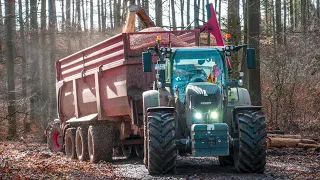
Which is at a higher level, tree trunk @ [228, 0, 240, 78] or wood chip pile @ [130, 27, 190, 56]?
tree trunk @ [228, 0, 240, 78]

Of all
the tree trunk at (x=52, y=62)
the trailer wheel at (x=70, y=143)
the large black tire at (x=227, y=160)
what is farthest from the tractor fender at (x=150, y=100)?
the tree trunk at (x=52, y=62)

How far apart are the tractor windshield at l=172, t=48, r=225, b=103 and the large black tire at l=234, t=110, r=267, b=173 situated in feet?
4.24

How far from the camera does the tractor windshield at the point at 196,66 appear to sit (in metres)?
11.2

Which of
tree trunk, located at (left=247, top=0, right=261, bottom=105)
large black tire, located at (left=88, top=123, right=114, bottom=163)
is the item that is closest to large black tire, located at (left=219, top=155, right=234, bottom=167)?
large black tire, located at (left=88, top=123, right=114, bottom=163)

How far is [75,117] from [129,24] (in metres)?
3.29

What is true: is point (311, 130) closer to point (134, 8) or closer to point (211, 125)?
point (134, 8)

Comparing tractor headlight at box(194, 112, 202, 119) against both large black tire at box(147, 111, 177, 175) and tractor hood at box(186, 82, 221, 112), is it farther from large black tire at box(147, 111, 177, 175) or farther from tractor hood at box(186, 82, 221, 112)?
large black tire at box(147, 111, 177, 175)

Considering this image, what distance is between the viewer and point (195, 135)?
9.93 meters

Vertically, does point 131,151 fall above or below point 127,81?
below

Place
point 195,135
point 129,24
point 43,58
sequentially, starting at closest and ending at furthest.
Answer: point 195,135 < point 129,24 < point 43,58

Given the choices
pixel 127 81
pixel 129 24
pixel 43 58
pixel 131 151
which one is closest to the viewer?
pixel 127 81

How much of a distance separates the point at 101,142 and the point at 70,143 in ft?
8.84

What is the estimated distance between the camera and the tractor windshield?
1116 cm

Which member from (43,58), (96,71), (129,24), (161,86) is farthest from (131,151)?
(43,58)
